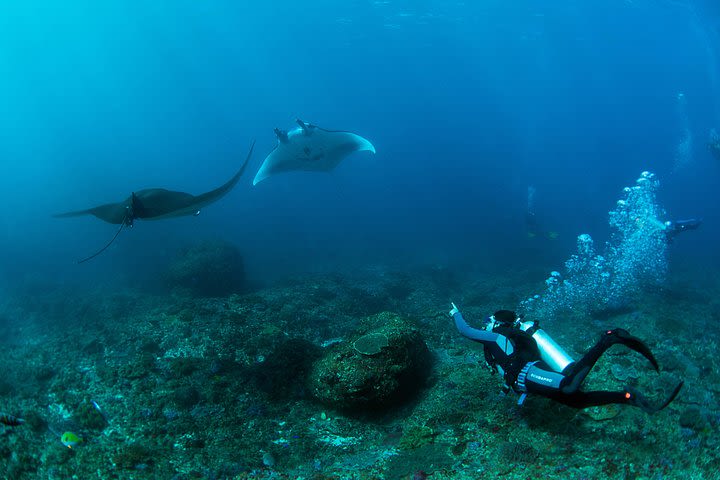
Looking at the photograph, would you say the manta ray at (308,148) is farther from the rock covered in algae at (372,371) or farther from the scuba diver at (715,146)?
the scuba diver at (715,146)

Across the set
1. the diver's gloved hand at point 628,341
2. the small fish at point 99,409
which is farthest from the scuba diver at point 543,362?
the small fish at point 99,409

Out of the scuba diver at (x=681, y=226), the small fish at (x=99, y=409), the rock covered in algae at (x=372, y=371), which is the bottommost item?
the scuba diver at (x=681, y=226)

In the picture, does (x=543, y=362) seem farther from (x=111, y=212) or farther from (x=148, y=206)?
(x=111, y=212)

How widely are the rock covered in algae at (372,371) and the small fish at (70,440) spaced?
309 centimetres

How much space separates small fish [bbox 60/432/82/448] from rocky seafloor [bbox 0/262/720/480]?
0.06 m

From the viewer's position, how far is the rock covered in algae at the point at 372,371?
519 centimetres

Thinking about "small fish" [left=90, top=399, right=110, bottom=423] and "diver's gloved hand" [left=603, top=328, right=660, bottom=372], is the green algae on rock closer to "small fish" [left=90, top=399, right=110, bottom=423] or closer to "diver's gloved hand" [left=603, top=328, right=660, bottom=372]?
"diver's gloved hand" [left=603, top=328, right=660, bottom=372]

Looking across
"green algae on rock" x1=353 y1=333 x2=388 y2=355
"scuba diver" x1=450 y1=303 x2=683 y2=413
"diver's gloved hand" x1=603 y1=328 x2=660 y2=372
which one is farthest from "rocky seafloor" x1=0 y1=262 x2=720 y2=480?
"diver's gloved hand" x1=603 y1=328 x2=660 y2=372

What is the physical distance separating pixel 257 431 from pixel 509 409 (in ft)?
12.1

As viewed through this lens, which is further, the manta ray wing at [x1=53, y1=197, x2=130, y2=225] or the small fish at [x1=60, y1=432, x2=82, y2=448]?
the manta ray wing at [x1=53, y1=197, x2=130, y2=225]

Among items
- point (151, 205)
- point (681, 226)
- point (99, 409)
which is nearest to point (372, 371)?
point (99, 409)

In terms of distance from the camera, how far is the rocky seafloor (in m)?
3.71

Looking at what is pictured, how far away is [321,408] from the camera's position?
5.57 metres

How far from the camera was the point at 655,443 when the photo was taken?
3783 mm
